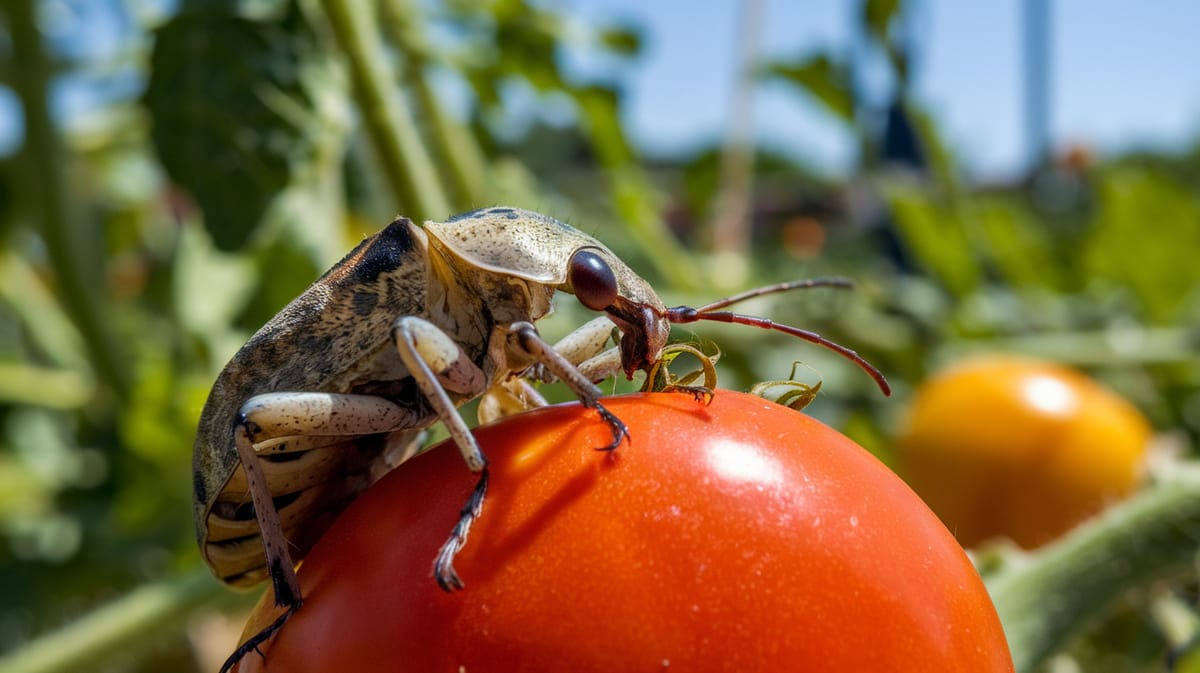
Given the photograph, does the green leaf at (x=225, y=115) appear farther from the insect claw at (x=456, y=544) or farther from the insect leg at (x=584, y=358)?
the insect claw at (x=456, y=544)

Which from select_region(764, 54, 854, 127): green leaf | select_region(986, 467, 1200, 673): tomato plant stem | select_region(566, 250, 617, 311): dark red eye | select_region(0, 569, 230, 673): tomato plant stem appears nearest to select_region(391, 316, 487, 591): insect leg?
select_region(566, 250, 617, 311): dark red eye

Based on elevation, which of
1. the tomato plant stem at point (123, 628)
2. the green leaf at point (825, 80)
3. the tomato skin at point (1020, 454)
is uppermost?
the green leaf at point (825, 80)

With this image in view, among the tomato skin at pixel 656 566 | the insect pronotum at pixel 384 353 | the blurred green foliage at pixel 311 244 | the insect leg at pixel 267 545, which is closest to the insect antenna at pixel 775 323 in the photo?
the insect pronotum at pixel 384 353

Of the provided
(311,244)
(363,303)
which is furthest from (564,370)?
(311,244)

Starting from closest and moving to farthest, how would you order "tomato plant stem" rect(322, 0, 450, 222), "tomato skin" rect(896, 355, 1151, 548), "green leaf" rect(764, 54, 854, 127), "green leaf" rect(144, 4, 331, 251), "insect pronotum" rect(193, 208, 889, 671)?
1. "insect pronotum" rect(193, 208, 889, 671)
2. "green leaf" rect(144, 4, 331, 251)
3. "tomato plant stem" rect(322, 0, 450, 222)
4. "tomato skin" rect(896, 355, 1151, 548)
5. "green leaf" rect(764, 54, 854, 127)

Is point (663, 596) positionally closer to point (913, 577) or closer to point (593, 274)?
point (913, 577)

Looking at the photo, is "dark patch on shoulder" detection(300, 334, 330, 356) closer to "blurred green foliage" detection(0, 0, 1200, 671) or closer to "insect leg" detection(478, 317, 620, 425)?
"insect leg" detection(478, 317, 620, 425)
